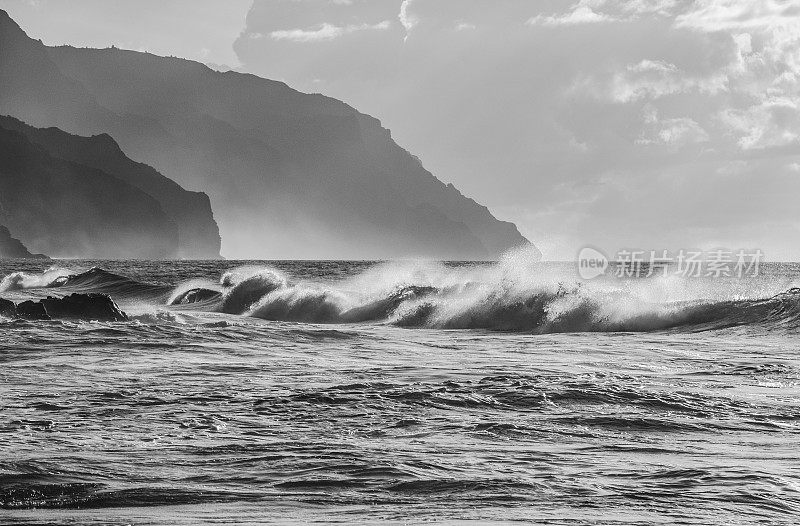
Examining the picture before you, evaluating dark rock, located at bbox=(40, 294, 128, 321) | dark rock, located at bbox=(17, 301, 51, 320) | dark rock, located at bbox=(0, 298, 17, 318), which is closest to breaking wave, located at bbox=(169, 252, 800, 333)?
dark rock, located at bbox=(40, 294, 128, 321)

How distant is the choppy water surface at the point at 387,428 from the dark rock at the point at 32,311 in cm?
148

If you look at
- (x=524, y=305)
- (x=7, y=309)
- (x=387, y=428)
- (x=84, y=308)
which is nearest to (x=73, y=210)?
(x=7, y=309)

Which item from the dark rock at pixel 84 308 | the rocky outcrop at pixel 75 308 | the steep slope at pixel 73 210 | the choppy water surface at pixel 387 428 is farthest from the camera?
the steep slope at pixel 73 210

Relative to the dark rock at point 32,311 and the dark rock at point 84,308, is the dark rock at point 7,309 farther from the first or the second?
the dark rock at point 84,308

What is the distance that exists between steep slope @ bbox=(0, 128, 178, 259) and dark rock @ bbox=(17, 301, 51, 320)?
10811cm

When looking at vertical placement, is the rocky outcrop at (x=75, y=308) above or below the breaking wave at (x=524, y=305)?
below

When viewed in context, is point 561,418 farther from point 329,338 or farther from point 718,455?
point 329,338

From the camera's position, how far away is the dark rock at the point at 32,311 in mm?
21766

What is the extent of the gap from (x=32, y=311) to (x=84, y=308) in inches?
53.6

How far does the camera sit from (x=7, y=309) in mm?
22703

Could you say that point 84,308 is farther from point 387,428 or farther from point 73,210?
point 73,210

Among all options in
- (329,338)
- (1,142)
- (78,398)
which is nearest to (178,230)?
(1,142)

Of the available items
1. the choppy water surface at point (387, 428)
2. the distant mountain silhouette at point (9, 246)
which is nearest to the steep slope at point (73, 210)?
the distant mountain silhouette at point (9, 246)

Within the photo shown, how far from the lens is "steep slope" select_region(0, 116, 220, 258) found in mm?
137337
